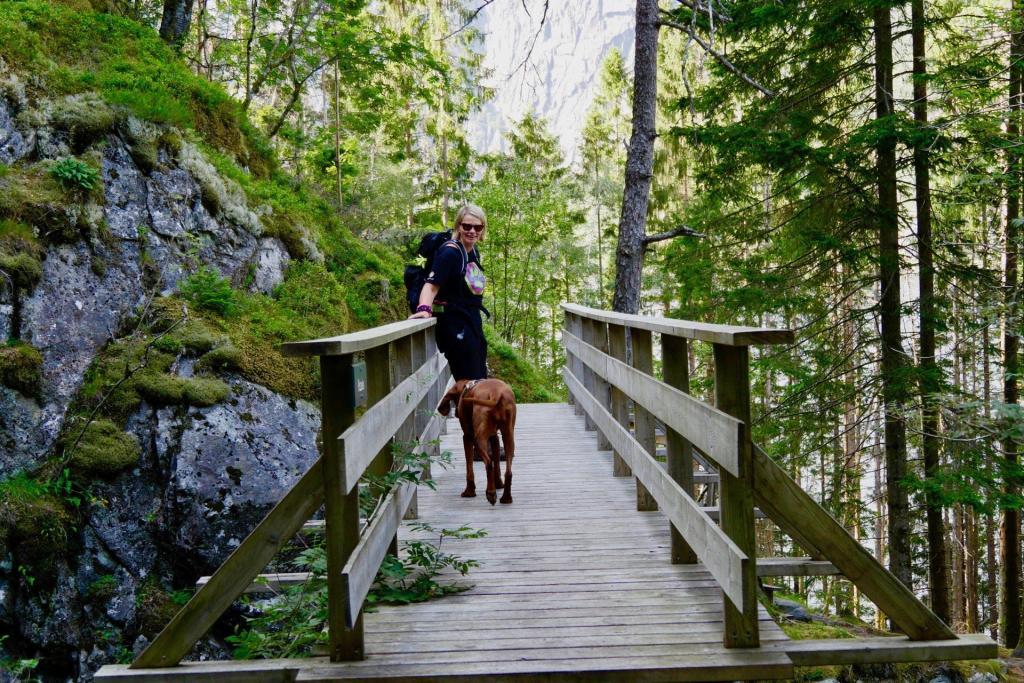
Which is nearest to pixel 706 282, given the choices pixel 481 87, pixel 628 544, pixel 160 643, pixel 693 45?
pixel 628 544

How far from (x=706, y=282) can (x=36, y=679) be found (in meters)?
9.79

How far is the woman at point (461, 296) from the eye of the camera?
17.3 feet

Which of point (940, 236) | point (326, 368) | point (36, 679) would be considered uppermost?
point (940, 236)

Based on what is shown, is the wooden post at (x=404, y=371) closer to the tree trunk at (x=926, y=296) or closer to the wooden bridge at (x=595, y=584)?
the wooden bridge at (x=595, y=584)

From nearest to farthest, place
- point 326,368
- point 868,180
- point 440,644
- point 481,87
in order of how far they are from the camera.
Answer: point 326,368, point 440,644, point 868,180, point 481,87

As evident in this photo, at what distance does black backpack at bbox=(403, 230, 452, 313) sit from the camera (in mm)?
5406

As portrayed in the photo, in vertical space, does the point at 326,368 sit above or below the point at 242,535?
above

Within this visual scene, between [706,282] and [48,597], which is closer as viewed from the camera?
[48,597]

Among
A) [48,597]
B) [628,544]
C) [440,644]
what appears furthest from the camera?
[48,597]

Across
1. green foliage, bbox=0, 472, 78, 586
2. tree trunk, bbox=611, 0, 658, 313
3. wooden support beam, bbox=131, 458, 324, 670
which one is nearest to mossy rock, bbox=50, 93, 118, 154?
green foliage, bbox=0, 472, 78, 586

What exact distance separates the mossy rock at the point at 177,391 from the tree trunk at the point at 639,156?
14.6 feet

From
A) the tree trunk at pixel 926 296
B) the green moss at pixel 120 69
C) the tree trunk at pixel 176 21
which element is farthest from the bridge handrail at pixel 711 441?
the tree trunk at pixel 176 21

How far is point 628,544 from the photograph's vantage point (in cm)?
421

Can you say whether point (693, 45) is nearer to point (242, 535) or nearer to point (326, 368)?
point (242, 535)
